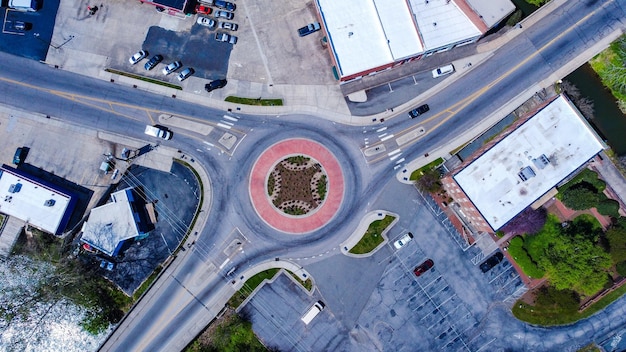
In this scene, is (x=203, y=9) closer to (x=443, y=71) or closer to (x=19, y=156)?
(x=19, y=156)

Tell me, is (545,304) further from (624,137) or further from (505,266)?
(624,137)

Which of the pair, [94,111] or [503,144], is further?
[94,111]

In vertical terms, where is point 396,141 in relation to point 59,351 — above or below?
below

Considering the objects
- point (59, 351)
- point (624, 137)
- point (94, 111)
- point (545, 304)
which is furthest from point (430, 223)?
point (59, 351)

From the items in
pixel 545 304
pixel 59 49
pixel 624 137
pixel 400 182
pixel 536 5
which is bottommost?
pixel 545 304

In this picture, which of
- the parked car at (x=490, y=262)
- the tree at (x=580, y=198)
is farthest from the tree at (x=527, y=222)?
the parked car at (x=490, y=262)

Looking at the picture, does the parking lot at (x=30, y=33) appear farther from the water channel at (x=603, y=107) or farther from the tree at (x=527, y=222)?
the water channel at (x=603, y=107)

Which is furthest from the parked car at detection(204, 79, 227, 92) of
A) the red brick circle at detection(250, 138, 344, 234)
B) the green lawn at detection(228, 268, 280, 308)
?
the green lawn at detection(228, 268, 280, 308)
